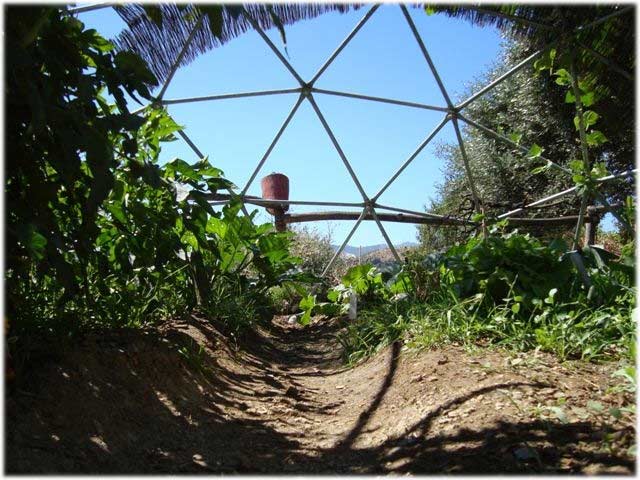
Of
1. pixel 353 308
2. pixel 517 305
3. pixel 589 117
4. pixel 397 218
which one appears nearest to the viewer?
pixel 517 305

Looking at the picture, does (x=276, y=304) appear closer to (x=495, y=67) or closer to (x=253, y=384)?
(x=253, y=384)

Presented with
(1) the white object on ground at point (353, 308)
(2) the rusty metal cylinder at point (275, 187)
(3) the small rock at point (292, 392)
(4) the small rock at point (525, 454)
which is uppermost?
(2) the rusty metal cylinder at point (275, 187)

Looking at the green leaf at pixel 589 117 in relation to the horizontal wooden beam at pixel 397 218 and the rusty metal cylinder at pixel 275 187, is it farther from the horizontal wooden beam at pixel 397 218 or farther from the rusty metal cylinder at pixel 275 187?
the rusty metal cylinder at pixel 275 187

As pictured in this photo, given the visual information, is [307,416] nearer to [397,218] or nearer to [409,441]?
[409,441]

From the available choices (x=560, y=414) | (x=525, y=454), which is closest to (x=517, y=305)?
(x=560, y=414)

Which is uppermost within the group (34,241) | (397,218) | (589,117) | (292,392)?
(397,218)

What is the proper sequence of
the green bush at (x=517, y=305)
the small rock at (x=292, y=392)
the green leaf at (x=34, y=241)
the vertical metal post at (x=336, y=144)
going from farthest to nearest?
the vertical metal post at (x=336, y=144) → the small rock at (x=292, y=392) → the green bush at (x=517, y=305) → the green leaf at (x=34, y=241)

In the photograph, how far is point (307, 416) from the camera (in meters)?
2.50

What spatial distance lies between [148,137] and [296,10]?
213cm

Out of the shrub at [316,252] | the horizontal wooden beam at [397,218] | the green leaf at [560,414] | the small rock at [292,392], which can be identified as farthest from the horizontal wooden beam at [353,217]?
the green leaf at [560,414]

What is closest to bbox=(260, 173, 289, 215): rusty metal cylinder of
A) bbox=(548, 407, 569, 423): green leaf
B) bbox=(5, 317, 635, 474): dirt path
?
bbox=(5, 317, 635, 474): dirt path

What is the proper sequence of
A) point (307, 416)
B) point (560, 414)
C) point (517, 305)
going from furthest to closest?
point (517, 305) < point (307, 416) < point (560, 414)

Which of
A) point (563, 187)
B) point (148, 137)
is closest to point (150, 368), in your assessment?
point (148, 137)

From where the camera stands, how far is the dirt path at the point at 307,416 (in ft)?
5.15
